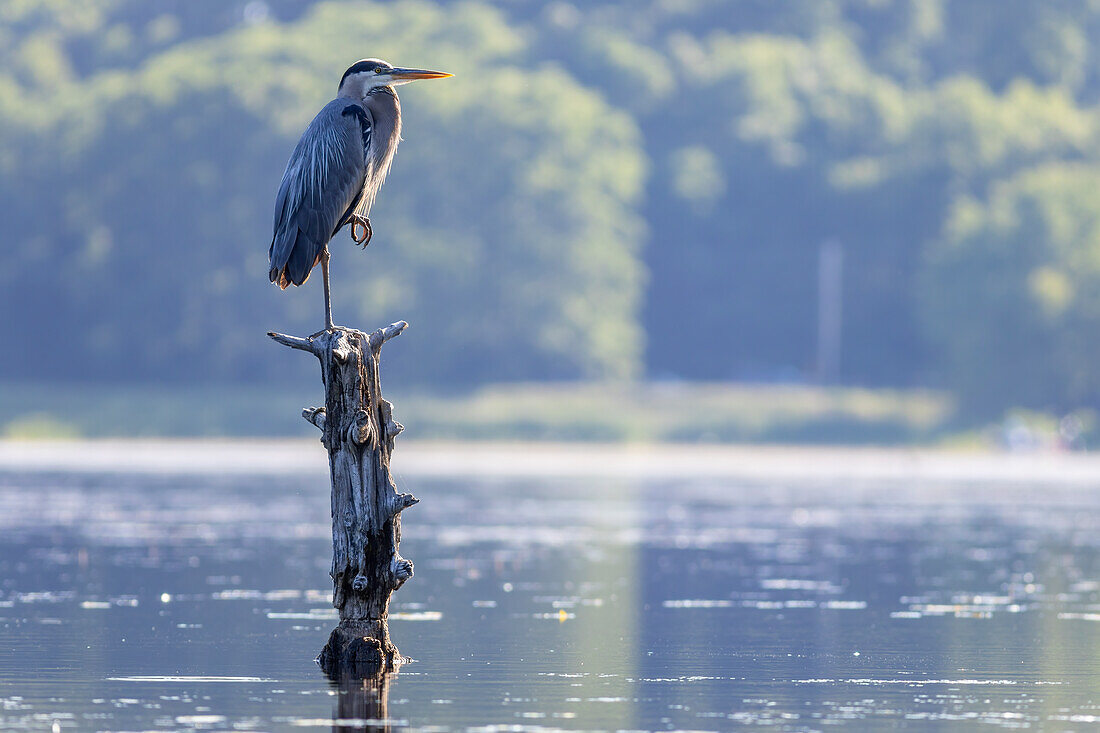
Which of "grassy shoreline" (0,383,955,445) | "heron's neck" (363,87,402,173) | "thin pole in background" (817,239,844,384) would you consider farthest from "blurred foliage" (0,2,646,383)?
"heron's neck" (363,87,402,173)

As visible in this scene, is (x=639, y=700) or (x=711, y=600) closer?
(x=639, y=700)

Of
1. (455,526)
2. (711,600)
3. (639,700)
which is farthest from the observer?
(455,526)

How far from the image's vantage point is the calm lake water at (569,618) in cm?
1305

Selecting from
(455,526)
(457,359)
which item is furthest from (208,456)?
(455,526)

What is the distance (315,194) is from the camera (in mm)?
15141

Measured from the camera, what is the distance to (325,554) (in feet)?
82.1

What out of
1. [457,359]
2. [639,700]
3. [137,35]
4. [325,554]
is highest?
[137,35]

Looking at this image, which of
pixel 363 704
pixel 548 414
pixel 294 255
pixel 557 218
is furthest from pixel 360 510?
pixel 557 218

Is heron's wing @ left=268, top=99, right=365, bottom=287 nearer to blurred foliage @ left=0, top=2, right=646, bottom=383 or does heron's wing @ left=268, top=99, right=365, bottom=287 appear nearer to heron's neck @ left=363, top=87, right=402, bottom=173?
heron's neck @ left=363, top=87, right=402, bottom=173

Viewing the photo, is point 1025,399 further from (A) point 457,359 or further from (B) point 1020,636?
(B) point 1020,636

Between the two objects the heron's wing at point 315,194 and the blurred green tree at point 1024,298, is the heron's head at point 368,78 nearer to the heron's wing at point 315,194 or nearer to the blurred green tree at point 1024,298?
the heron's wing at point 315,194

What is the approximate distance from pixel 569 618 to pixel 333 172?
5091 mm

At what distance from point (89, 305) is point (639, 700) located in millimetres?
72358

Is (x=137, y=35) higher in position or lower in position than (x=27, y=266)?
higher
